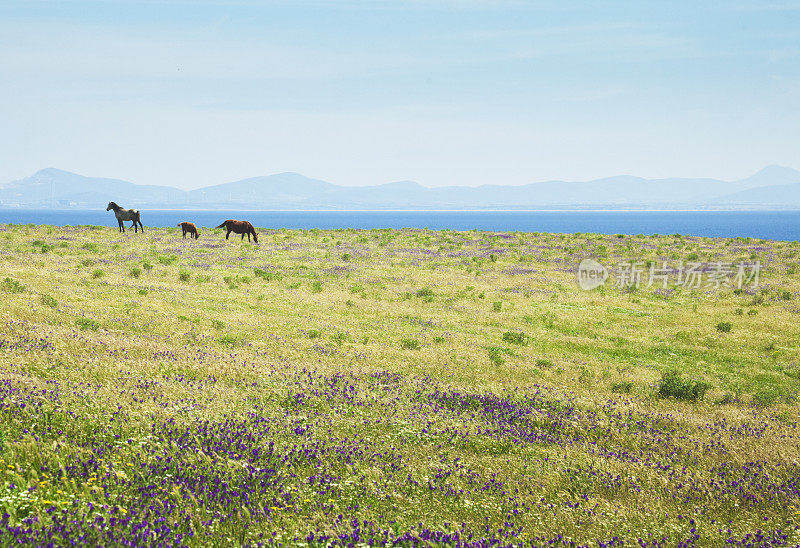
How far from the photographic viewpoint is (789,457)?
818 cm

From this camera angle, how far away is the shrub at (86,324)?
1293 cm

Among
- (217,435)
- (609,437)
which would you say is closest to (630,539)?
(609,437)

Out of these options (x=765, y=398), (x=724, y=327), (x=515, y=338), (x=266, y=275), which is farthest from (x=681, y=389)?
(x=266, y=275)

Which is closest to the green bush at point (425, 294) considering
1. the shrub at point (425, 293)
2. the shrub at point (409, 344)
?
the shrub at point (425, 293)

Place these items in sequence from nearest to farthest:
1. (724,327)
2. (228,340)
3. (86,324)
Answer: (86,324) < (228,340) < (724,327)

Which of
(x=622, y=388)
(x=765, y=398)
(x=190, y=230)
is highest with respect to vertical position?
(x=190, y=230)

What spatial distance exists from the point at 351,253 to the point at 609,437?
107 feet

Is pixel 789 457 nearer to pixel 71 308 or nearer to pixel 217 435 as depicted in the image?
pixel 217 435

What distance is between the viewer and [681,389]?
38.5 feet

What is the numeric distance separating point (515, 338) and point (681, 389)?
6.04 m

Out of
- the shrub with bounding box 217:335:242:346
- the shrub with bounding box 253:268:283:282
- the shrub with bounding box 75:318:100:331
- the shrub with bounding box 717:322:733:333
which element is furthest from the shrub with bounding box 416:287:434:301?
the shrub with bounding box 75:318:100:331

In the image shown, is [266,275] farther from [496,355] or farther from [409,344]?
[496,355]

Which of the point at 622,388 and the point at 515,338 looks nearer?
the point at 622,388

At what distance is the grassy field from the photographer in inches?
228
